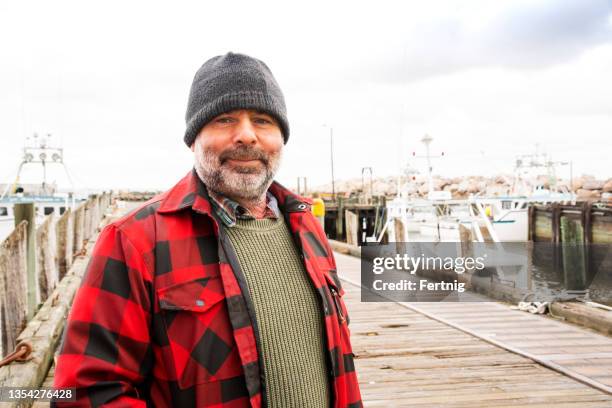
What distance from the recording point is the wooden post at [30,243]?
6609mm

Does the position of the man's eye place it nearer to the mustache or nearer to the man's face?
the man's face

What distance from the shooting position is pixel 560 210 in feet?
75.3

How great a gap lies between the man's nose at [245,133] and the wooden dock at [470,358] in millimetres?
3020

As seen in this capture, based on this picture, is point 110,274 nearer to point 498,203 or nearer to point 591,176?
point 498,203

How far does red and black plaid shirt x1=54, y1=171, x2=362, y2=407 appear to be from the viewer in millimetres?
1689

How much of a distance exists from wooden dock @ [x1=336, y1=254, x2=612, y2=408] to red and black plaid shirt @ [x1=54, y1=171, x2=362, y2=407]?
292cm

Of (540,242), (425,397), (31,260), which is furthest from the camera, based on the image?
(540,242)

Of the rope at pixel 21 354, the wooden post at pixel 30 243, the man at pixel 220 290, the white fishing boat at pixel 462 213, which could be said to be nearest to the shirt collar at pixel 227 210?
the man at pixel 220 290

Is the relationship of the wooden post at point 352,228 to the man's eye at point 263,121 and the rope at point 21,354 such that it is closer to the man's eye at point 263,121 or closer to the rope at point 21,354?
the rope at point 21,354

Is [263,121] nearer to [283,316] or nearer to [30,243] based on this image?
[283,316]

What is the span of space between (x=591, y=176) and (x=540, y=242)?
177 feet

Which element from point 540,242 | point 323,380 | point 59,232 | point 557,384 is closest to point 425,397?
point 557,384

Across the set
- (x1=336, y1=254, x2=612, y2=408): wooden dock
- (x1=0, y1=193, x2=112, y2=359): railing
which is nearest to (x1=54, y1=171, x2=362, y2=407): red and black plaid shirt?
(x1=336, y1=254, x2=612, y2=408): wooden dock

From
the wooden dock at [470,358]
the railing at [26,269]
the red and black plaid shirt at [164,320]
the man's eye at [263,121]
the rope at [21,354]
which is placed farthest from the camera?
the railing at [26,269]
